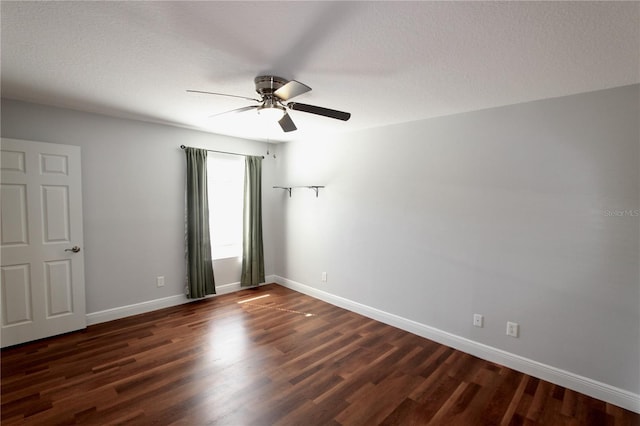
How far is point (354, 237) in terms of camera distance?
13.2 ft

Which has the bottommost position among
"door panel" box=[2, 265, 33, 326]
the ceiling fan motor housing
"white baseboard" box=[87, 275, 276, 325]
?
"white baseboard" box=[87, 275, 276, 325]

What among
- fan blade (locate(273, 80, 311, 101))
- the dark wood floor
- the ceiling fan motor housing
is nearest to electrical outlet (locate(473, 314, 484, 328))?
the dark wood floor

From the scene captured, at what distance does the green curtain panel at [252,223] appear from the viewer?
4.74 metres

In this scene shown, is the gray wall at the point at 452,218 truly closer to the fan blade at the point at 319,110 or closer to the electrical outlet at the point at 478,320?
the electrical outlet at the point at 478,320

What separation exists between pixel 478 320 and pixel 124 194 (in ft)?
13.8

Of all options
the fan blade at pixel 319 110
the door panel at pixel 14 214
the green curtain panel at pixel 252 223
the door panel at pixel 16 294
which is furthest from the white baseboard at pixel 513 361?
the door panel at pixel 14 214

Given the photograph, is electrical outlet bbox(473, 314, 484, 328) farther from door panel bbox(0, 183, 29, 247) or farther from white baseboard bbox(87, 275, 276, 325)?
door panel bbox(0, 183, 29, 247)

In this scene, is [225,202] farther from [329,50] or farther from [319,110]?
[329,50]

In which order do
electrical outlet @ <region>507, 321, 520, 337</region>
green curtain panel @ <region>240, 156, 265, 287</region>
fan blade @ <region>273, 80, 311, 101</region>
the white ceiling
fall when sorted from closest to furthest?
the white ceiling
fan blade @ <region>273, 80, 311, 101</region>
electrical outlet @ <region>507, 321, 520, 337</region>
green curtain panel @ <region>240, 156, 265, 287</region>

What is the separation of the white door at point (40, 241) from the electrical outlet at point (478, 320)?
417cm

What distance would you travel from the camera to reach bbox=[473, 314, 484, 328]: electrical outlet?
114 inches

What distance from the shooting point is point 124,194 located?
3.62m

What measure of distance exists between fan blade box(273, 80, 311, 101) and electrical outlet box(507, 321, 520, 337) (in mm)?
2704

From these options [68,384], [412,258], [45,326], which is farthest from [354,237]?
[45,326]
